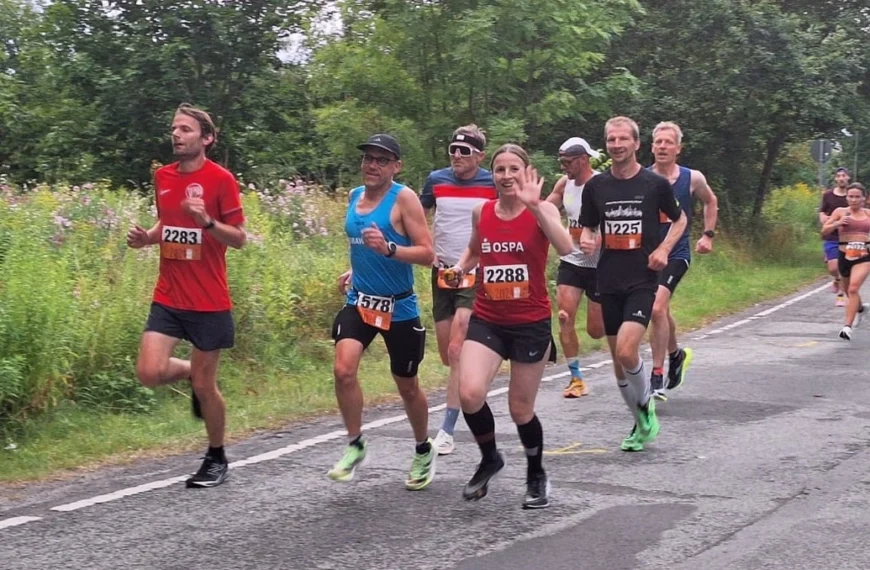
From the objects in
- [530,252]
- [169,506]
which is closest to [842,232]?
[530,252]

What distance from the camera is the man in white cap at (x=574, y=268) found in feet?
30.9

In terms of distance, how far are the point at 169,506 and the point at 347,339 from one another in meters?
1.28

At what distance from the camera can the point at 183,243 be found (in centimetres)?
673

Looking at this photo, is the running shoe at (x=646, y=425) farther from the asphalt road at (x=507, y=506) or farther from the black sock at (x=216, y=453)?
the black sock at (x=216, y=453)

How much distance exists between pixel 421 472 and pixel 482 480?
48 cm

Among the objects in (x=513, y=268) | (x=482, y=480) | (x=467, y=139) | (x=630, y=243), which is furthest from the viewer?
(x=630, y=243)

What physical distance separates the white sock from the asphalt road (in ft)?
1.14

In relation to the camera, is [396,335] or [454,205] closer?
[396,335]

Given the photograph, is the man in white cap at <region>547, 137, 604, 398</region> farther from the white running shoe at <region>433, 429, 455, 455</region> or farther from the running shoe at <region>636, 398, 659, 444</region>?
the white running shoe at <region>433, 429, 455, 455</region>

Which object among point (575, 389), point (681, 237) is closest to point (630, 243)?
point (681, 237)

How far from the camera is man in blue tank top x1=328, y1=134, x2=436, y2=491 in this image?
6.64 m

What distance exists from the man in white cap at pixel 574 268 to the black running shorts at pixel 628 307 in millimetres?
1338

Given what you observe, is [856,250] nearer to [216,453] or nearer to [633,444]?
[633,444]

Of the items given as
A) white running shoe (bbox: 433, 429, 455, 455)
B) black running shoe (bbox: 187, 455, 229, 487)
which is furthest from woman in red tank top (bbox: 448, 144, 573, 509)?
black running shoe (bbox: 187, 455, 229, 487)
